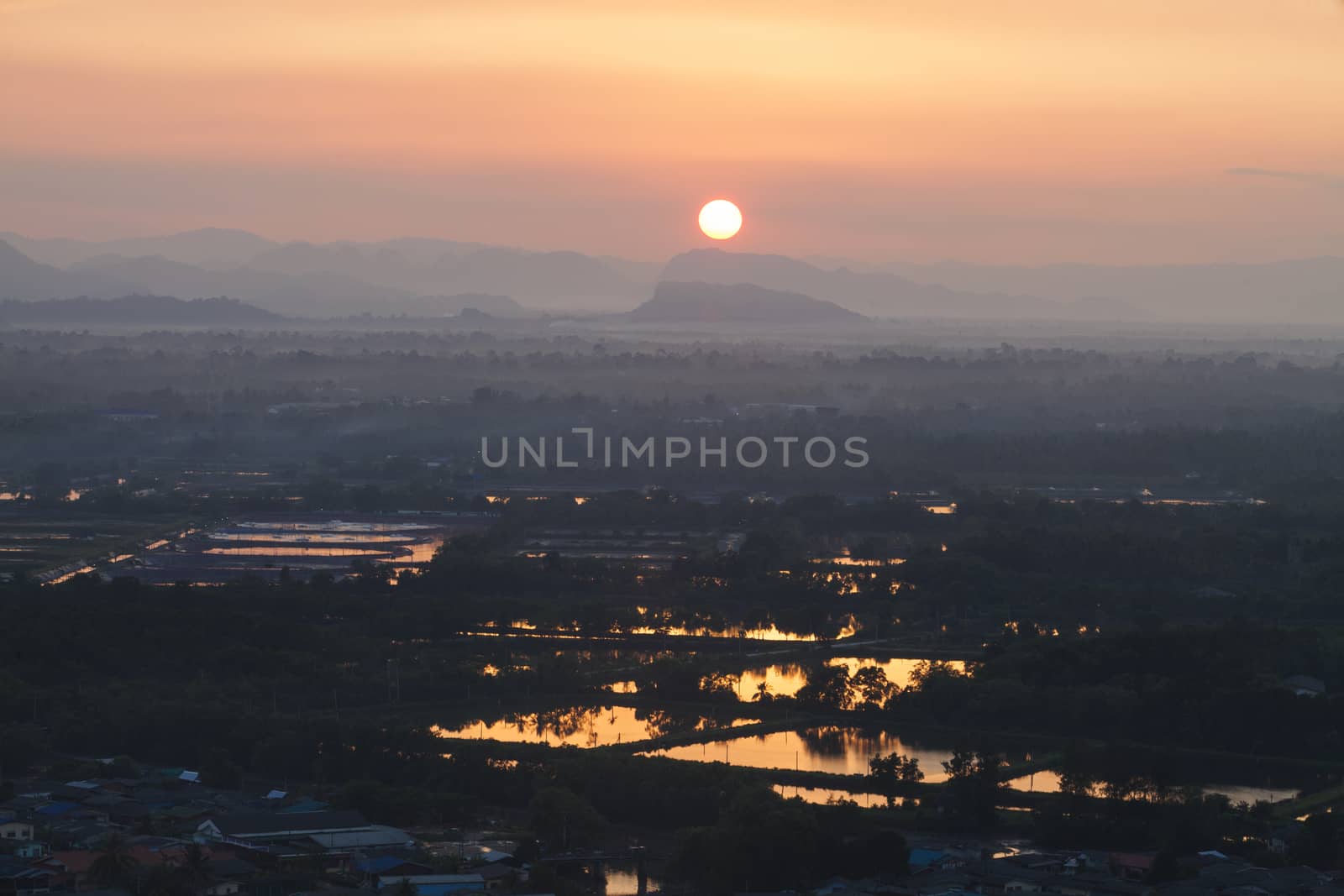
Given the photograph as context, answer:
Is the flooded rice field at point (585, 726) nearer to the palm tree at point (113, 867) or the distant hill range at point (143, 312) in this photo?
the palm tree at point (113, 867)

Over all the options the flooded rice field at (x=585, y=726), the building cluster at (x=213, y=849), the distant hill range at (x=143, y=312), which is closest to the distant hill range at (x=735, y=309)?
the distant hill range at (x=143, y=312)

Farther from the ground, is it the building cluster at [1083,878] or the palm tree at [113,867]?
the palm tree at [113,867]

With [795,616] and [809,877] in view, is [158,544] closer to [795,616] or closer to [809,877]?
[795,616]

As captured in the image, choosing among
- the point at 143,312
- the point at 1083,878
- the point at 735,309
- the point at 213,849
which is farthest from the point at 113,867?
the point at 735,309

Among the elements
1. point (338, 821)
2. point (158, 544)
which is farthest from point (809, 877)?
point (158, 544)

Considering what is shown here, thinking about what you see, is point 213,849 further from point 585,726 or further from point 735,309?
point 735,309
